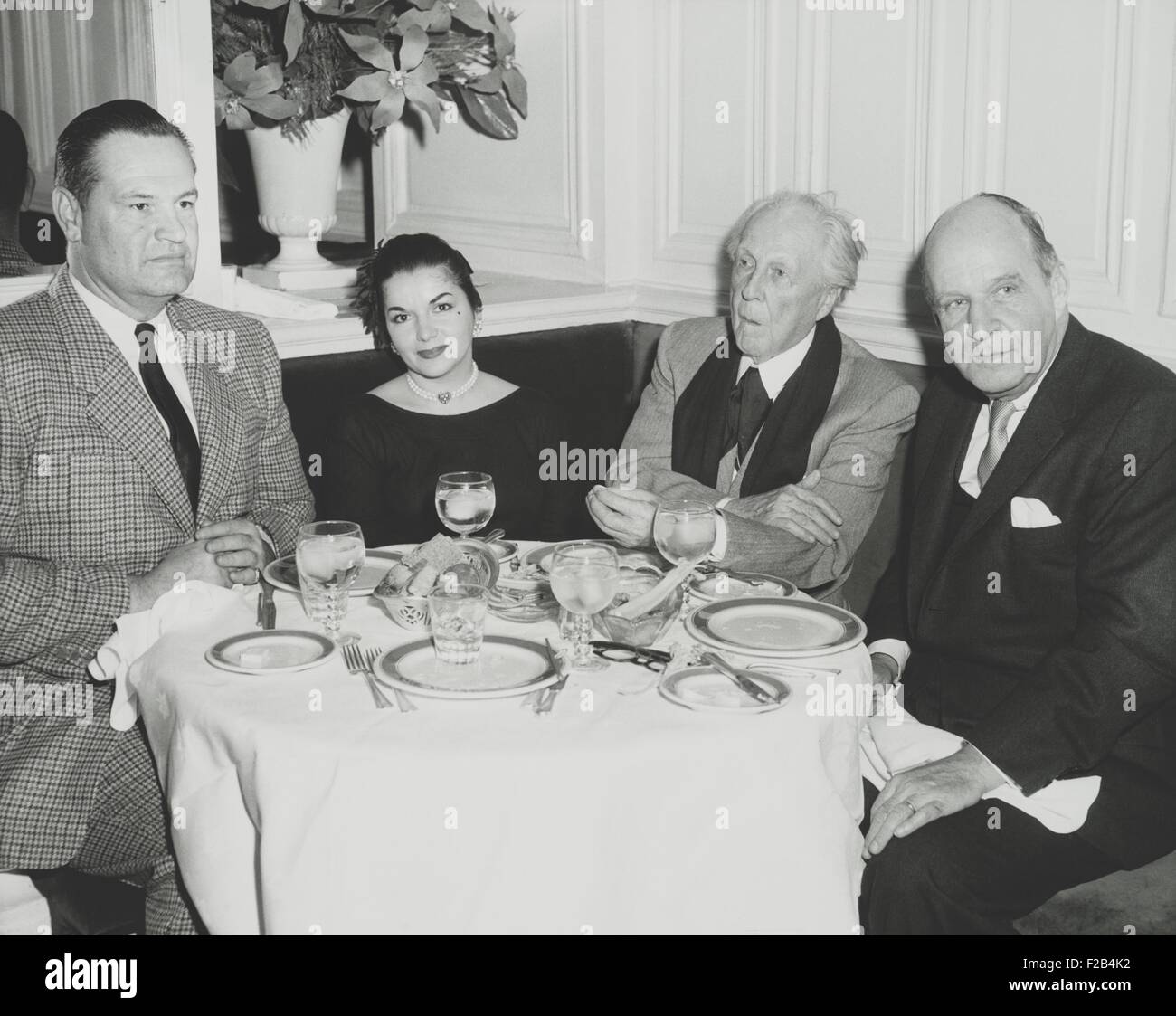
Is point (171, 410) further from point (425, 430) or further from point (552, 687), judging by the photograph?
point (552, 687)

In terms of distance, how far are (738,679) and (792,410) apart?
4.04 ft

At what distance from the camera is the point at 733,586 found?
7.47 ft

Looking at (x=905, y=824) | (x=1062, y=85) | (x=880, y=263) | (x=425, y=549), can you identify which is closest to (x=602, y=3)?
(x=880, y=263)

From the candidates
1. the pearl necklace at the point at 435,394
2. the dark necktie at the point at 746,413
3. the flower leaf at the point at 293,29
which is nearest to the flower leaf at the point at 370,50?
the flower leaf at the point at 293,29

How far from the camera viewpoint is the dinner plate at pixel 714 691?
1.75 metres

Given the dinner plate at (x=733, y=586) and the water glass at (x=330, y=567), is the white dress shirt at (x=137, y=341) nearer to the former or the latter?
the water glass at (x=330, y=567)

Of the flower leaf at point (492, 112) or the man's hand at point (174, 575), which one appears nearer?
the man's hand at point (174, 575)

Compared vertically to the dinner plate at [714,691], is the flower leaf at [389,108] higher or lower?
higher

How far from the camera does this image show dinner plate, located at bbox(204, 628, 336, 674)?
6.15ft

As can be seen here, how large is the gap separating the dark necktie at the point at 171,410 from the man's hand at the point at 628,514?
2.60 ft

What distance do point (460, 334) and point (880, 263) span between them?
41.9 inches

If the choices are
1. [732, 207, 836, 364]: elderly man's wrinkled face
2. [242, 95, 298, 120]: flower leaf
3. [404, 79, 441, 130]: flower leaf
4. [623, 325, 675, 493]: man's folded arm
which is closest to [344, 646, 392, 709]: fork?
[623, 325, 675, 493]: man's folded arm

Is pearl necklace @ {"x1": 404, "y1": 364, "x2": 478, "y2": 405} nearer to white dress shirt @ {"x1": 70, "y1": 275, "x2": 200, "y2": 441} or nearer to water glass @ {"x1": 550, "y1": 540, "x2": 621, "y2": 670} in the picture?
white dress shirt @ {"x1": 70, "y1": 275, "x2": 200, "y2": 441}

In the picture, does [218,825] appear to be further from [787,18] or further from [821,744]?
[787,18]
